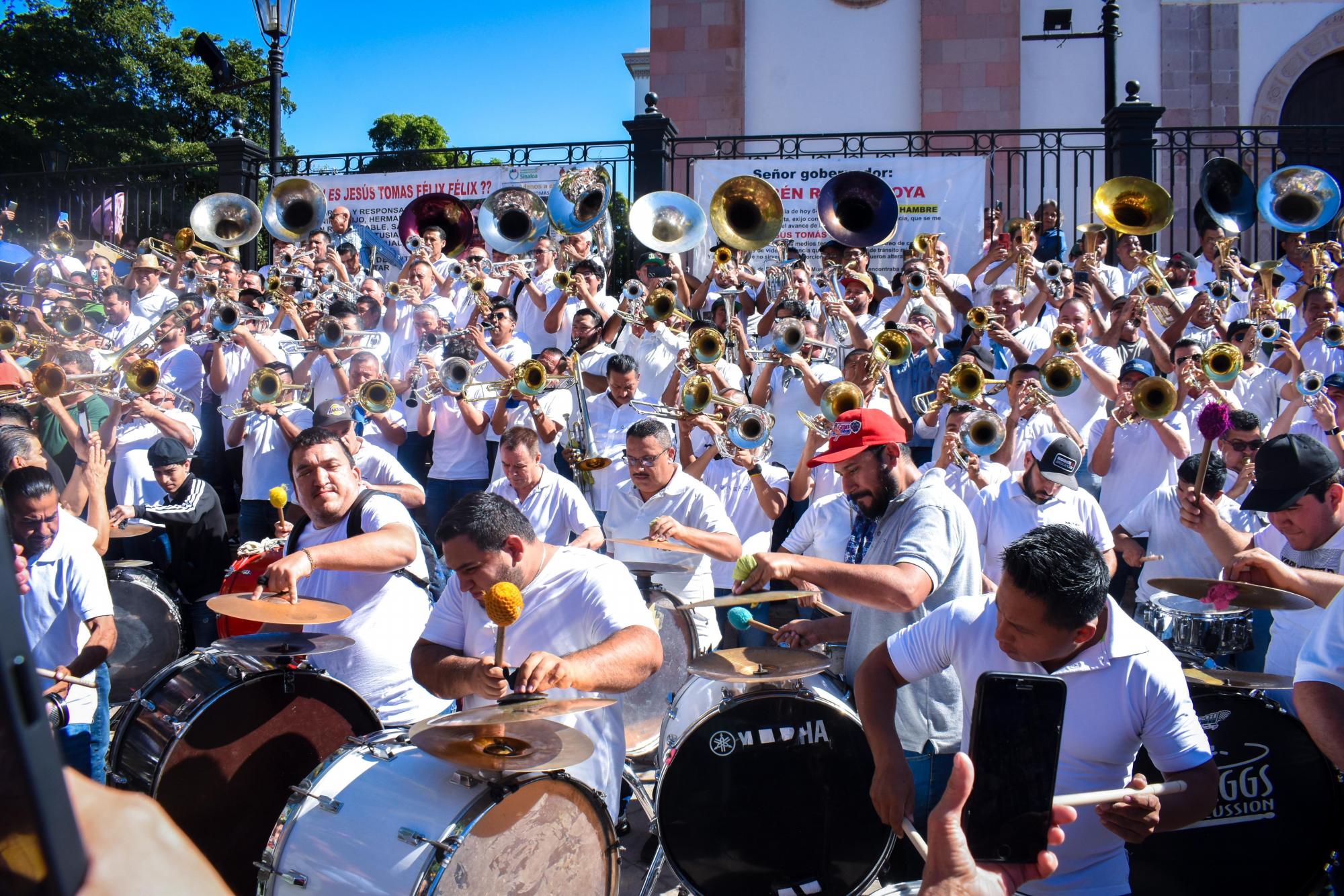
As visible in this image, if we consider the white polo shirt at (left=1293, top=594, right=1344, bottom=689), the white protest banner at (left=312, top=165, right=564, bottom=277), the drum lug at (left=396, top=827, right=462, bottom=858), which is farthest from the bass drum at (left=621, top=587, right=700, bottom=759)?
the white protest banner at (left=312, top=165, right=564, bottom=277)

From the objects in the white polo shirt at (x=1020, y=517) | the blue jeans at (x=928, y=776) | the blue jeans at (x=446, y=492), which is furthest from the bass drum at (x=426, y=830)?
the blue jeans at (x=446, y=492)

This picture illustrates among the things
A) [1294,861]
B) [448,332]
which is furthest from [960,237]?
[1294,861]

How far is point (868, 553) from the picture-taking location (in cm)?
434

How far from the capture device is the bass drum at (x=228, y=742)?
13.3 feet

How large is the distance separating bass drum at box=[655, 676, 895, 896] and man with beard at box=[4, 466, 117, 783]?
9.05 feet

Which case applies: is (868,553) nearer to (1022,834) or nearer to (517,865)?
(517,865)

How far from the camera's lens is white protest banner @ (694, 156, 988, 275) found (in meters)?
11.9

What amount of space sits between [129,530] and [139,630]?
2.68ft

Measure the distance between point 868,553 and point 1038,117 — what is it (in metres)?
13.2

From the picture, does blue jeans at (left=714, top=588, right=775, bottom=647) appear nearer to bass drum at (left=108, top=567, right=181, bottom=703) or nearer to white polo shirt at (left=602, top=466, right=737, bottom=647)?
white polo shirt at (left=602, top=466, right=737, bottom=647)

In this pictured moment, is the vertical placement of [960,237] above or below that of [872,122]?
below

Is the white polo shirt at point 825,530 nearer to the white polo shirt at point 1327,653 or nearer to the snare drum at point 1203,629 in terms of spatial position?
the snare drum at point 1203,629

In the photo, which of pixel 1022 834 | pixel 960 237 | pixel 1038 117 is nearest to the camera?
pixel 1022 834

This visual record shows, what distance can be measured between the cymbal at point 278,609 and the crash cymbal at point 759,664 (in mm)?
1496
